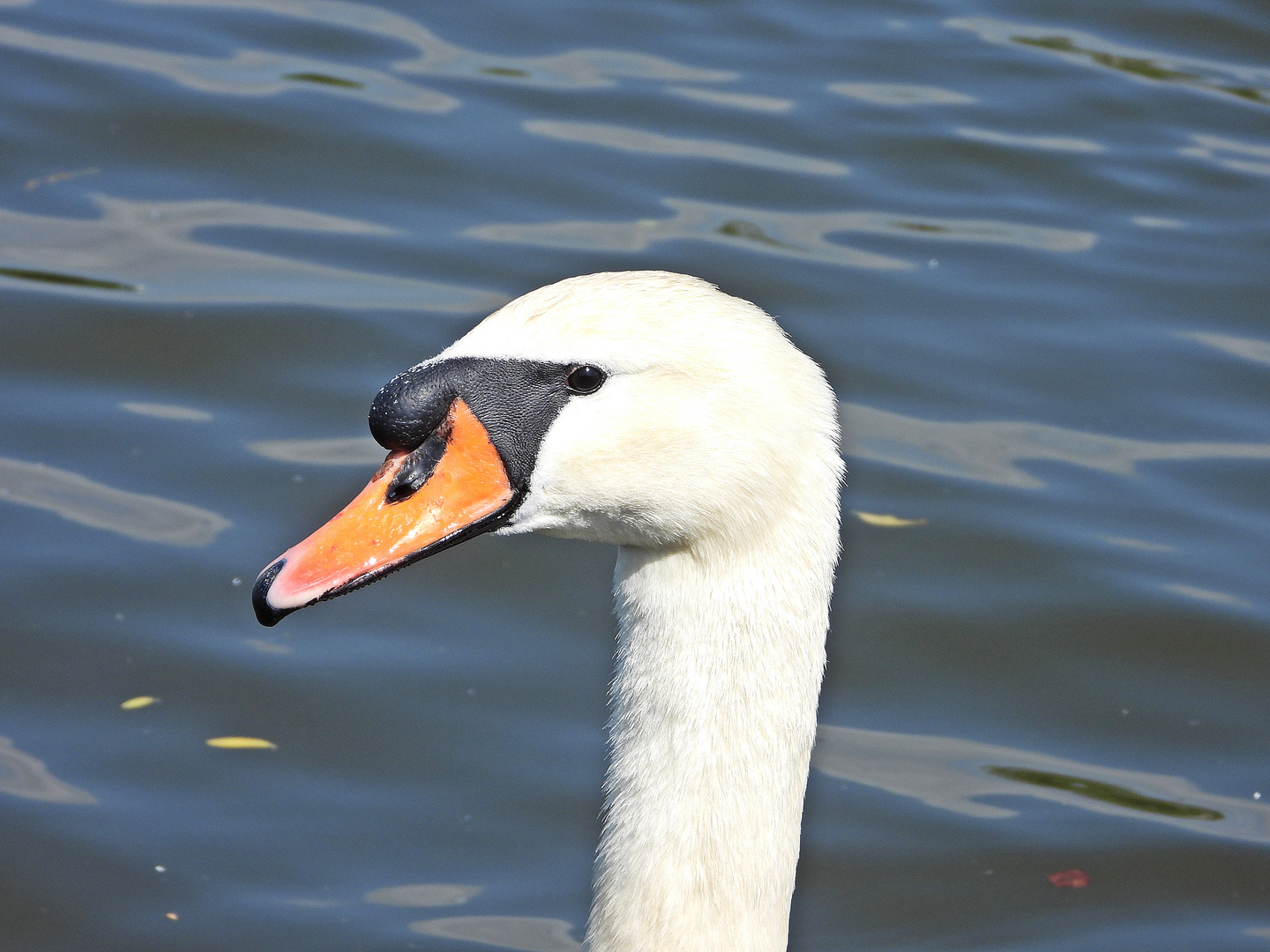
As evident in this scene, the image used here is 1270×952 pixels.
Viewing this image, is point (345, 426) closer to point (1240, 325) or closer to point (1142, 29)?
point (1240, 325)

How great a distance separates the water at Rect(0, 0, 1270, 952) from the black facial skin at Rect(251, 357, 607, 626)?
1864 millimetres

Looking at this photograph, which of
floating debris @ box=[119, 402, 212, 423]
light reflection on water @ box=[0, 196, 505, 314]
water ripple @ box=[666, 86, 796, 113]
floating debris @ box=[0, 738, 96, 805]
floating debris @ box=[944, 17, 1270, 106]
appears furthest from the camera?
floating debris @ box=[944, 17, 1270, 106]

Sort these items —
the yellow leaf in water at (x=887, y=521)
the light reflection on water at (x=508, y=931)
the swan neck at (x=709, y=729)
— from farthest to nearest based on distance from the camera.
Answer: the yellow leaf in water at (x=887, y=521) < the light reflection on water at (x=508, y=931) < the swan neck at (x=709, y=729)

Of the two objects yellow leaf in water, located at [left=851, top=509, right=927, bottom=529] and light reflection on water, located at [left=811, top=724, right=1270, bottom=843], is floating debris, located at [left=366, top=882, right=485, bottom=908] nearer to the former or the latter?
light reflection on water, located at [left=811, top=724, right=1270, bottom=843]

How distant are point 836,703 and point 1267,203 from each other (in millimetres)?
4345

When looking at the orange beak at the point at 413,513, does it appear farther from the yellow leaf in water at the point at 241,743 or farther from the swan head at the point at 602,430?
the yellow leaf in water at the point at 241,743

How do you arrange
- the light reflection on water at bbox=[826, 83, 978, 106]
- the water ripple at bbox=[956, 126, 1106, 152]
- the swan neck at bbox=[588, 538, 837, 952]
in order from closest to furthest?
the swan neck at bbox=[588, 538, 837, 952] → the water ripple at bbox=[956, 126, 1106, 152] → the light reflection on water at bbox=[826, 83, 978, 106]

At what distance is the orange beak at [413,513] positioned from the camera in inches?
118

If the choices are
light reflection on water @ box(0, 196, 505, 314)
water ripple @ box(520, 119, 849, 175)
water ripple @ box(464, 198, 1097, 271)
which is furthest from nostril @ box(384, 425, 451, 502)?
water ripple @ box(520, 119, 849, 175)

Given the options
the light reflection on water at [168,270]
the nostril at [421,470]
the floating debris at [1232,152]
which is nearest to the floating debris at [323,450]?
the light reflection on water at [168,270]

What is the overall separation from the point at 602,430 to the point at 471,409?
25cm

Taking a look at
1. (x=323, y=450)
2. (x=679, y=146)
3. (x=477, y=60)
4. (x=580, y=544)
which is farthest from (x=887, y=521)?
(x=477, y=60)

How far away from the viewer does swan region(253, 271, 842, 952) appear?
2992 millimetres

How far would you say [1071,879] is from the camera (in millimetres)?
4801
